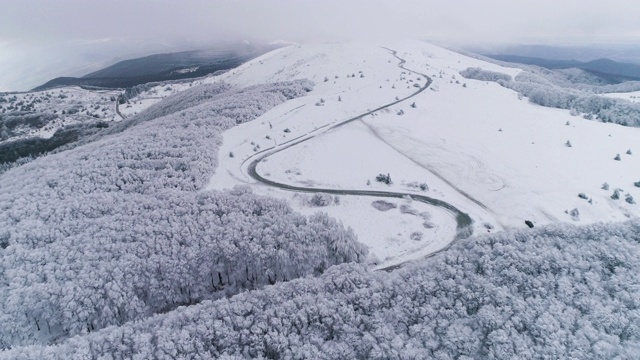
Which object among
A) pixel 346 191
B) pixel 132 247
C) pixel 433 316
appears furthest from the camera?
pixel 346 191

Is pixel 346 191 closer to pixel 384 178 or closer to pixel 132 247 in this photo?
pixel 384 178

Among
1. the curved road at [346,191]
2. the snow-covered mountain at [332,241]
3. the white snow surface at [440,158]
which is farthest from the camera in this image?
the white snow surface at [440,158]

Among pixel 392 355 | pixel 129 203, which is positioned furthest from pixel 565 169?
pixel 129 203

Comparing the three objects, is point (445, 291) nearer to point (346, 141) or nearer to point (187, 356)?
point (187, 356)

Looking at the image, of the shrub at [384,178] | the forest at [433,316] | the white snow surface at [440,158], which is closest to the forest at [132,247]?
the forest at [433,316]

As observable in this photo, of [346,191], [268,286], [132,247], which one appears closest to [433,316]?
[268,286]

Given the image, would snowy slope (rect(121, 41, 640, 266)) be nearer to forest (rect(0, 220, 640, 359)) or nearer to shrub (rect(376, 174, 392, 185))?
shrub (rect(376, 174, 392, 185))

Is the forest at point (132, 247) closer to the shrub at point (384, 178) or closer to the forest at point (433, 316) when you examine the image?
the forest at point (433, 316)
